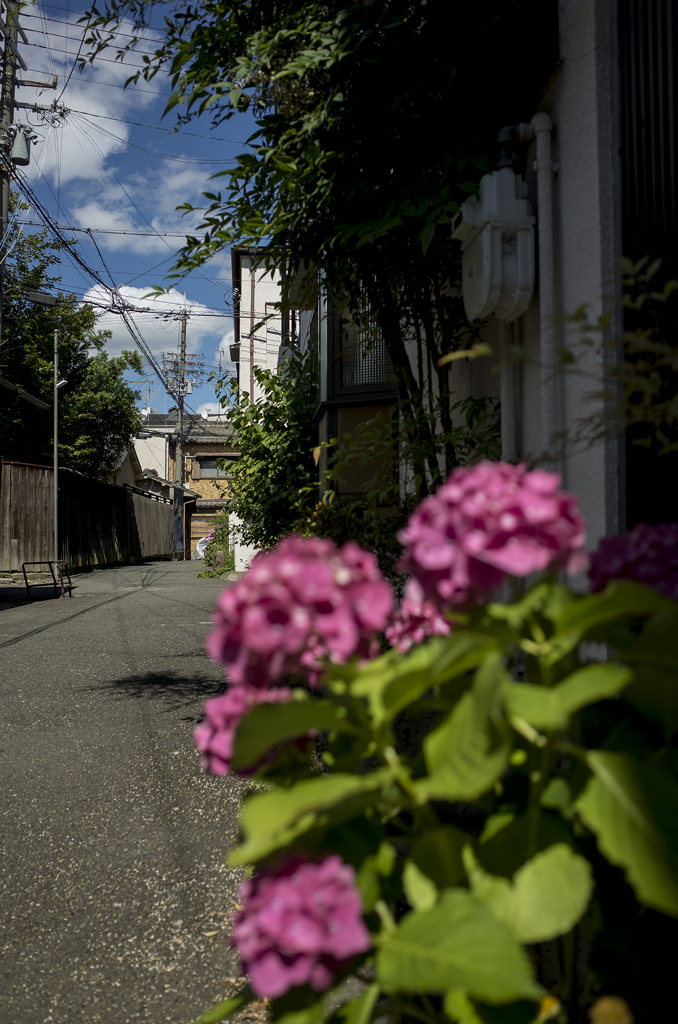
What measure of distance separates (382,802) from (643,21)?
2255mm

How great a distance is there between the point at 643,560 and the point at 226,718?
623 mm

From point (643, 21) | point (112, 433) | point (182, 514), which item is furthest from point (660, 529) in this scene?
point (182, 514)

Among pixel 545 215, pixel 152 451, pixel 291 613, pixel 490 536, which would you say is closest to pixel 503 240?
pixel 545 215

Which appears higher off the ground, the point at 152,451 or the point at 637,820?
the point at 152,451

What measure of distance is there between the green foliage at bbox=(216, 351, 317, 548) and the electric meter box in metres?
4.46

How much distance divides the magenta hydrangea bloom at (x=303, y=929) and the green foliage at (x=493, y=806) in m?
0.04

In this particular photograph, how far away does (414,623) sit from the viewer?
1121mm

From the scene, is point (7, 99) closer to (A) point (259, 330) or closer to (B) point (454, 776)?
(A) point (259, 330)

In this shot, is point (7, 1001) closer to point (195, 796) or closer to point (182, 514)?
point (195, 796)

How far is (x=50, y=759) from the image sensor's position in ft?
11.6

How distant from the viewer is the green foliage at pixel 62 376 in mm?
19875

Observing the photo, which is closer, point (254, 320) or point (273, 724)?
point (273, 724)

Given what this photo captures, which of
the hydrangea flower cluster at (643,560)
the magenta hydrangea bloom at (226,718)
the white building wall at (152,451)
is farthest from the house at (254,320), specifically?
the white building wall at (152,451)

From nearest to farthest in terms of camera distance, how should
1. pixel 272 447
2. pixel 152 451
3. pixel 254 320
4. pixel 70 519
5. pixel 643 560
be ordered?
pixel 643 560, pixel 272 447, pixel 70 519, pixel 254 320, pixel 152 451
